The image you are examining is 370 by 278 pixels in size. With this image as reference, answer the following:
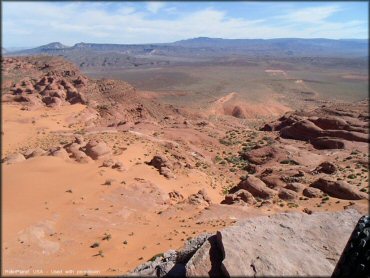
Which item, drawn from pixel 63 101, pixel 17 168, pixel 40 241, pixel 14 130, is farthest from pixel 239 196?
pixel 63 101

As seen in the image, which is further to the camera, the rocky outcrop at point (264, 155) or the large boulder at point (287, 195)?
Result: the rocky outcrop at point (264, 155)

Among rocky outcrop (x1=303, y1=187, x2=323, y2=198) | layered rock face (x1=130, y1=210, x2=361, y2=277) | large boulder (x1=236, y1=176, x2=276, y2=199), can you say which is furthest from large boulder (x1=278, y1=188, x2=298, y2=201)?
layered rock face (x1=130, y1=210, x2=361, y2=277)

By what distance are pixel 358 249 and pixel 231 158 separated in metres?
28.3

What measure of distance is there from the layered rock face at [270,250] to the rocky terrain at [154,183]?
0.06m

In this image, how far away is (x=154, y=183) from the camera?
22.7 m

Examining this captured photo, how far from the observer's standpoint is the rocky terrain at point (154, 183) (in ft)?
47.2

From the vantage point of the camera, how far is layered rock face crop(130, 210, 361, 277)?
779 centimetres

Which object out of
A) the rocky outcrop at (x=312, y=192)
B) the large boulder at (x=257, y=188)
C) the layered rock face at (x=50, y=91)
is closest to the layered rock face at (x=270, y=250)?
the rocky outcrop at (x=312, y=192)

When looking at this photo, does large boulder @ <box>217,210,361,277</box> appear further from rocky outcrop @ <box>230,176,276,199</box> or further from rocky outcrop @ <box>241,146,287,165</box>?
rocky outcrop @ <box>241,146,287,165</box>

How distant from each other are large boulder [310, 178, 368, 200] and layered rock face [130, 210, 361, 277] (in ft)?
39.7

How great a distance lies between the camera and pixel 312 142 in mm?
38469

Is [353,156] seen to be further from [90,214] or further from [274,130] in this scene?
[90,214]

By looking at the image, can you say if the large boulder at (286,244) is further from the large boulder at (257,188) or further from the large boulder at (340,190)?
the large boulder at (257,188)

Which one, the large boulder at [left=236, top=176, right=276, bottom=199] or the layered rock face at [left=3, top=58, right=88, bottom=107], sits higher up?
the layered rock face at [left=3, top=58, right=88, bottom=107]
